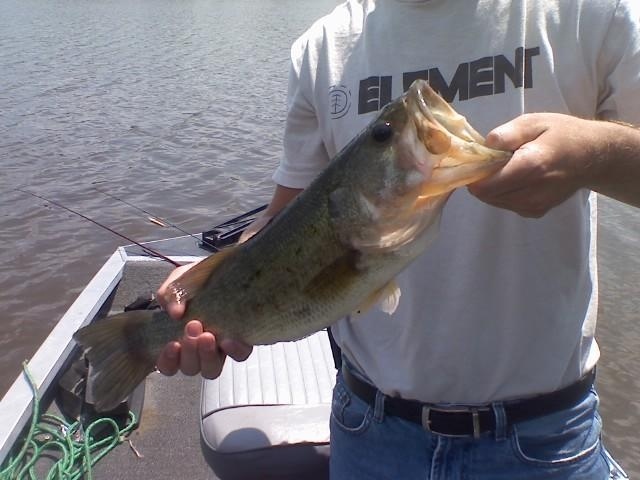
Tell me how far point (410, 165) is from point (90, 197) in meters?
10.2

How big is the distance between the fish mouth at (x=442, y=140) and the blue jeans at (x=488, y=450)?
779mm

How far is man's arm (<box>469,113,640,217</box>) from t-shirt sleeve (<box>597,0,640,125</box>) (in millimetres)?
243

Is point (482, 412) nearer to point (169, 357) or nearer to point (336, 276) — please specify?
point (336, 276)

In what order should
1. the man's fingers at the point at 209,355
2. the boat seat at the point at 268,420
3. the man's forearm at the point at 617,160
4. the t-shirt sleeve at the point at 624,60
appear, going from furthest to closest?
the boat seat at the point at 268,420
the man's fingers at the point at 209,355
the t-shirt sleeve at the point at 624,60
the man's forearm at the point at 617,160

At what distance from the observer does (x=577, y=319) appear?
200 centimetres

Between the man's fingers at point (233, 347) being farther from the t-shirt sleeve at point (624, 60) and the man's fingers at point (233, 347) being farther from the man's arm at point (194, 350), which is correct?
the t-shirt sleeve at point (624, 60)

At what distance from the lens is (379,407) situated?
2137 millimetres

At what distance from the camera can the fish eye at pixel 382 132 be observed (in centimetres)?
166

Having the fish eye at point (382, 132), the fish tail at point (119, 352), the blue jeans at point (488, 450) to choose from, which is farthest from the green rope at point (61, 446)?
the fish eye at point (382, 132)

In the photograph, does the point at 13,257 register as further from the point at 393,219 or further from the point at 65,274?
the point at 393,219

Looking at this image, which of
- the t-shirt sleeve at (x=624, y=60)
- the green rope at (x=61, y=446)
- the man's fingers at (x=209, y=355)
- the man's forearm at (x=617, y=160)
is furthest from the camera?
the green rope at (x=61, y=446)

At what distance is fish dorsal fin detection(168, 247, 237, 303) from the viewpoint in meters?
2.21

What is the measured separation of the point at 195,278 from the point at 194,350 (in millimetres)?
237

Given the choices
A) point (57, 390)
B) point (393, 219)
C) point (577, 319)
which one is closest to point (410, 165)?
point (393, 219)
